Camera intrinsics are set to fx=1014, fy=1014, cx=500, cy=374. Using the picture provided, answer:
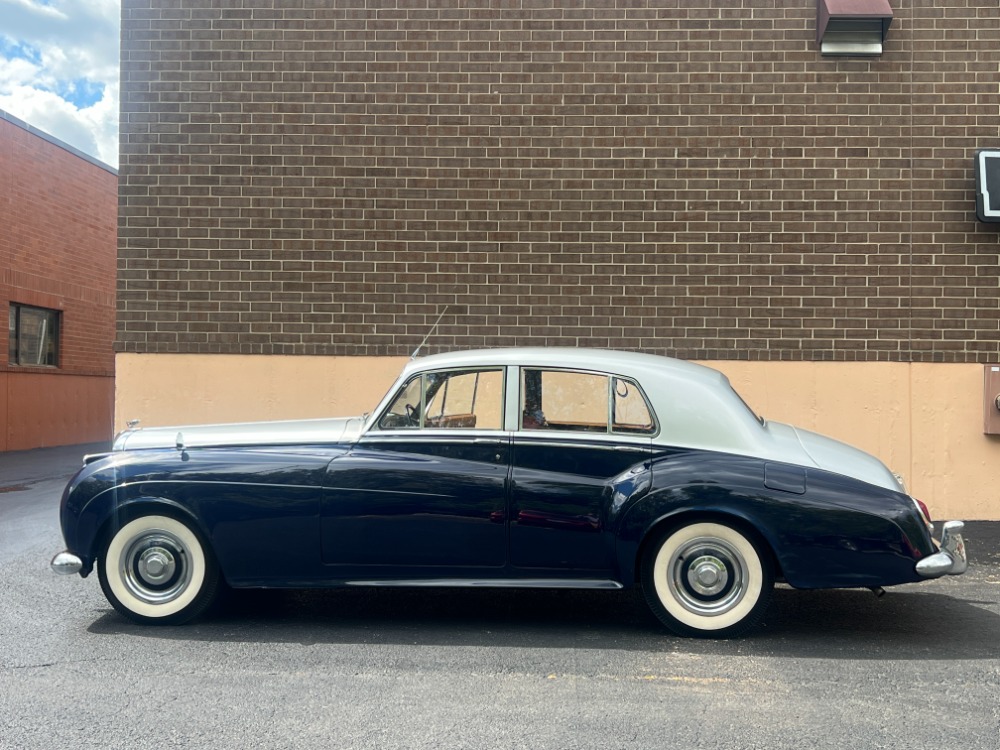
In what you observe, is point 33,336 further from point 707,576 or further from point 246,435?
point 707,576

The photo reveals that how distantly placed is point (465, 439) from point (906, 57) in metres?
6.83

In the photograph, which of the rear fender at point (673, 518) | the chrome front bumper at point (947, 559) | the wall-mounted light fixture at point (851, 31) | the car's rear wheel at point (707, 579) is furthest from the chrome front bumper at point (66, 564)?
the wall-mounted light fixture at point (851, 31)

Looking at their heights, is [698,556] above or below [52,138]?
below

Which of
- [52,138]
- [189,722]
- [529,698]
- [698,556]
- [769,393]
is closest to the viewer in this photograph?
[189,722]

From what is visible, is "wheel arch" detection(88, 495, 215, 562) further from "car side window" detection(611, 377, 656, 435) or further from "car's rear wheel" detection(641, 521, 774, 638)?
"car's rear wheel" detection(641, 521, 774, 638)

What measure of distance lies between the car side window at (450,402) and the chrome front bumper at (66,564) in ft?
5.90

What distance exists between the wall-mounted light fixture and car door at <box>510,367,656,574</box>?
576cm

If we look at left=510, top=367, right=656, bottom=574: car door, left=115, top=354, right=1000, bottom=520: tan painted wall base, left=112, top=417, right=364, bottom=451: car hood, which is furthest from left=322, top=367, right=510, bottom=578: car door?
left=115, top=354, right=1000, bottom=520: tan painted wall base

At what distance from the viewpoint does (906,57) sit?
9797 mm

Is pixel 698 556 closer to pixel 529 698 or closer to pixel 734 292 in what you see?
pixel 529 698

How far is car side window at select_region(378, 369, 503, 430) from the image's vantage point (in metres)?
5.64

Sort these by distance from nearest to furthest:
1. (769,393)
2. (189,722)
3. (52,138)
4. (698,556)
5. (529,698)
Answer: (189,722) → (529,698) → (698,556) → (769,393) → (52,138)

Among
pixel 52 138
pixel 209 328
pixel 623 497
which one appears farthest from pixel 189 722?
pixel 52 138

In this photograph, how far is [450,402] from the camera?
5.70 metres
